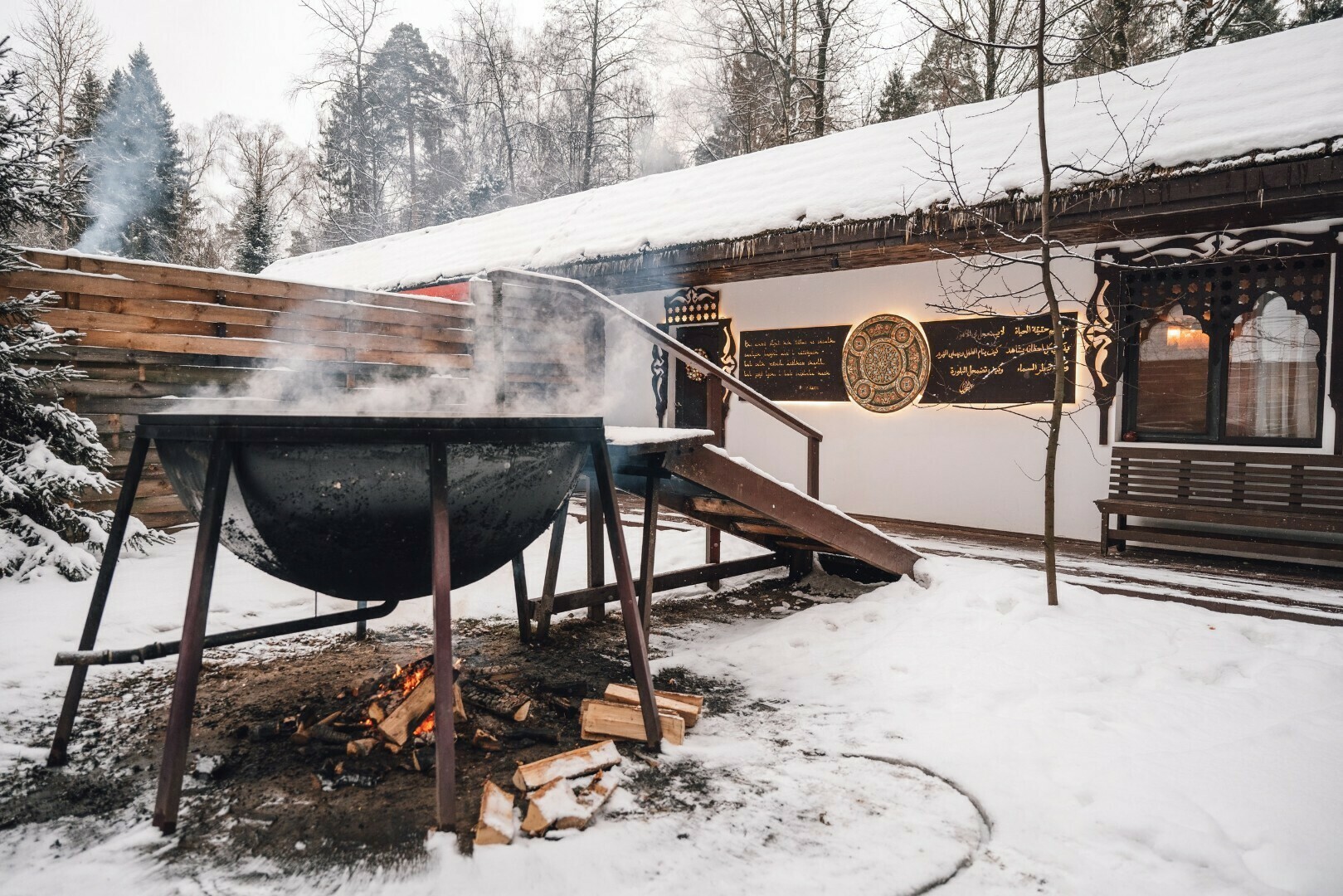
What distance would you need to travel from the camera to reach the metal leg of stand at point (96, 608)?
2549 millimetres

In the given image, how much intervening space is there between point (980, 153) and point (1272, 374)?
10.8ft

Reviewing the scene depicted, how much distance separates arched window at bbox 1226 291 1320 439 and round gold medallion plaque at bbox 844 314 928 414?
2753mm

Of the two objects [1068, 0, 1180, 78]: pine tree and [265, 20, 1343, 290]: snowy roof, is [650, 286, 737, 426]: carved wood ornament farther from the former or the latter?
[1068, 0, 1180, 78]: pine tree

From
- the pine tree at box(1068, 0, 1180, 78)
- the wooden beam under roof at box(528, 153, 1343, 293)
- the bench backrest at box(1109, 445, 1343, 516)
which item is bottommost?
the bench backrest at box(1109, 445, 1343, 516)

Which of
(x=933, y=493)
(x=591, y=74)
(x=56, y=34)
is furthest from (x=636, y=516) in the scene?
(x=56, y=34)

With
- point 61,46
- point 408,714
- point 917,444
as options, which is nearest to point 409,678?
point 408,714

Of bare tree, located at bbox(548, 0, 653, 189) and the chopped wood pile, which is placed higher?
bare tree, located at bbox(548, 0, 653, 189)

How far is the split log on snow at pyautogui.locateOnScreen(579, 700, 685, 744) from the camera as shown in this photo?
9.11 feet

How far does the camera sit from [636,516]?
26.6 ft

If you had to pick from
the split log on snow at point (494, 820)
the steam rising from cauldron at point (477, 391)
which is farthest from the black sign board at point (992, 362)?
the split log on snow at point (494, 820)

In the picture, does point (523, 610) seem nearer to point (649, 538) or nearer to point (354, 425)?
point (649, 538)

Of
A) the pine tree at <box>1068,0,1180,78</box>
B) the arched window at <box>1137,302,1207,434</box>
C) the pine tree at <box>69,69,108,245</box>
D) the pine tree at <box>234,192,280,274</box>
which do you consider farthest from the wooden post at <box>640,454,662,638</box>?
the pine tree at <box>69,69,108,245</box>

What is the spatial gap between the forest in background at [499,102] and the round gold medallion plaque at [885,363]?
1037 cm

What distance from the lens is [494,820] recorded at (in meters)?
2.07
